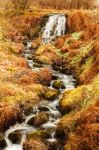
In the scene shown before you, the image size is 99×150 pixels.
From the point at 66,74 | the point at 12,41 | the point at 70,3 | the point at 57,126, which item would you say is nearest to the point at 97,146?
the point at 57,126

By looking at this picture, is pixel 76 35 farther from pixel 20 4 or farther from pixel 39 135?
pixel 39 135

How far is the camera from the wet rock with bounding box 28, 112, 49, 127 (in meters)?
13.4

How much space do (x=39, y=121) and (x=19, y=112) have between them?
1058mm

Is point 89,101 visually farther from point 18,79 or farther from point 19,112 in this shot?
point 18,79

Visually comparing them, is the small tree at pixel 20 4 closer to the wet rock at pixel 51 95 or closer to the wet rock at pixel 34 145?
the wet rock at pixel 51 95

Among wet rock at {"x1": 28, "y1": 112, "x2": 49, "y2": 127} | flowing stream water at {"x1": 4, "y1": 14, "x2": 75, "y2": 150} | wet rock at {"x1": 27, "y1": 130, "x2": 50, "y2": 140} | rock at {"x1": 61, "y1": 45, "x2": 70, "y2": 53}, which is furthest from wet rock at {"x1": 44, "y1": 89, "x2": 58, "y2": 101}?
rock at {"x1": 61, "y1": 45, "x2": 70, "y2": 53}

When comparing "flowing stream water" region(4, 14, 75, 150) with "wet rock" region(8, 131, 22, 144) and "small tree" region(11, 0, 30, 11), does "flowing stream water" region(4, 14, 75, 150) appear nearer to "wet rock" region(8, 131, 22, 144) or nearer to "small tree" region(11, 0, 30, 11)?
"wet rock" region(8, 131, 22, 144)

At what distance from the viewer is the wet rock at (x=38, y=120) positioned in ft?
44.0

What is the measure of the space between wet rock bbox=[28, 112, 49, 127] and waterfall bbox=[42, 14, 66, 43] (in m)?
15.7

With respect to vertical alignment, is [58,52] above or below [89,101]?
above

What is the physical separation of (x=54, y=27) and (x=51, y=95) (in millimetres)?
15731

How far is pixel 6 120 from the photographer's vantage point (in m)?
13.3

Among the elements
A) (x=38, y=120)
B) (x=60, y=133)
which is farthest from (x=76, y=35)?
(x=60, y=133)

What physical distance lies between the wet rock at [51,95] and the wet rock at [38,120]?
217cm
